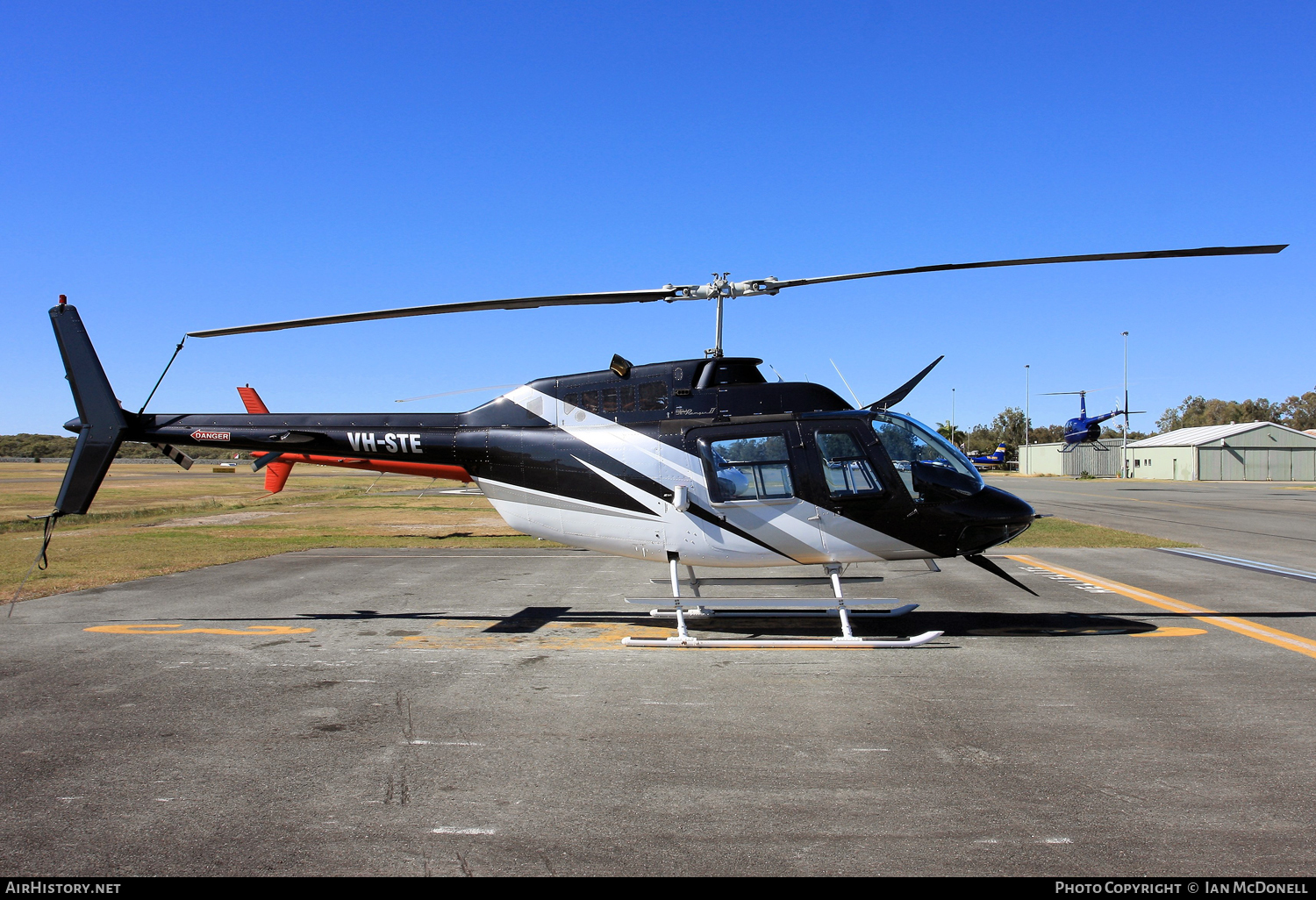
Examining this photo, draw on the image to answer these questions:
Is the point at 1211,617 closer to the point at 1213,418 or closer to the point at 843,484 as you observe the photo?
the point at 843,484

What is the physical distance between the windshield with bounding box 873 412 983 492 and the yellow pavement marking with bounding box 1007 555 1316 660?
149 inches

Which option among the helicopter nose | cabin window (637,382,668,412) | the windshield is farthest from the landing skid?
cabin window (637,382,668,412)

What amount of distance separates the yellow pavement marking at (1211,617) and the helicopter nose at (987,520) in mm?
3043

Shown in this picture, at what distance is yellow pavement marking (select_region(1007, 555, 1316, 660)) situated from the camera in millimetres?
9047

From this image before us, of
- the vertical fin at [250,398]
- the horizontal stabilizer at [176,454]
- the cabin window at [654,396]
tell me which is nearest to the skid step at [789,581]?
the cabin window at [654,396]

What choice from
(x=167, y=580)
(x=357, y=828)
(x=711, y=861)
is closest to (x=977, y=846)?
(x=711, y=861)

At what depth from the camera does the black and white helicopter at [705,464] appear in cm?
962

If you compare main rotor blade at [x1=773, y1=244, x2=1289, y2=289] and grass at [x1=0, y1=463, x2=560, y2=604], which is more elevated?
main rotor blade at [x1=773, y1=244, x2=1289, y2=289]

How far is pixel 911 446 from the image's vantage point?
977 cm

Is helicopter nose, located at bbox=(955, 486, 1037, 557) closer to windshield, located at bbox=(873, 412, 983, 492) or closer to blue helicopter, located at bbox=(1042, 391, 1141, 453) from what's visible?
windshield, located at bbox=(873, 412, 983, 492)

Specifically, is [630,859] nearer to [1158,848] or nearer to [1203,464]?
[1158,848]

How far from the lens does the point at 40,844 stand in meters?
4.43

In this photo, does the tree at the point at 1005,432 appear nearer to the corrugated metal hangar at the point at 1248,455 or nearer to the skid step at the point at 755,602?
the corrugated metal hangar at the point at 1248,455

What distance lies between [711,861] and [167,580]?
556 inches
